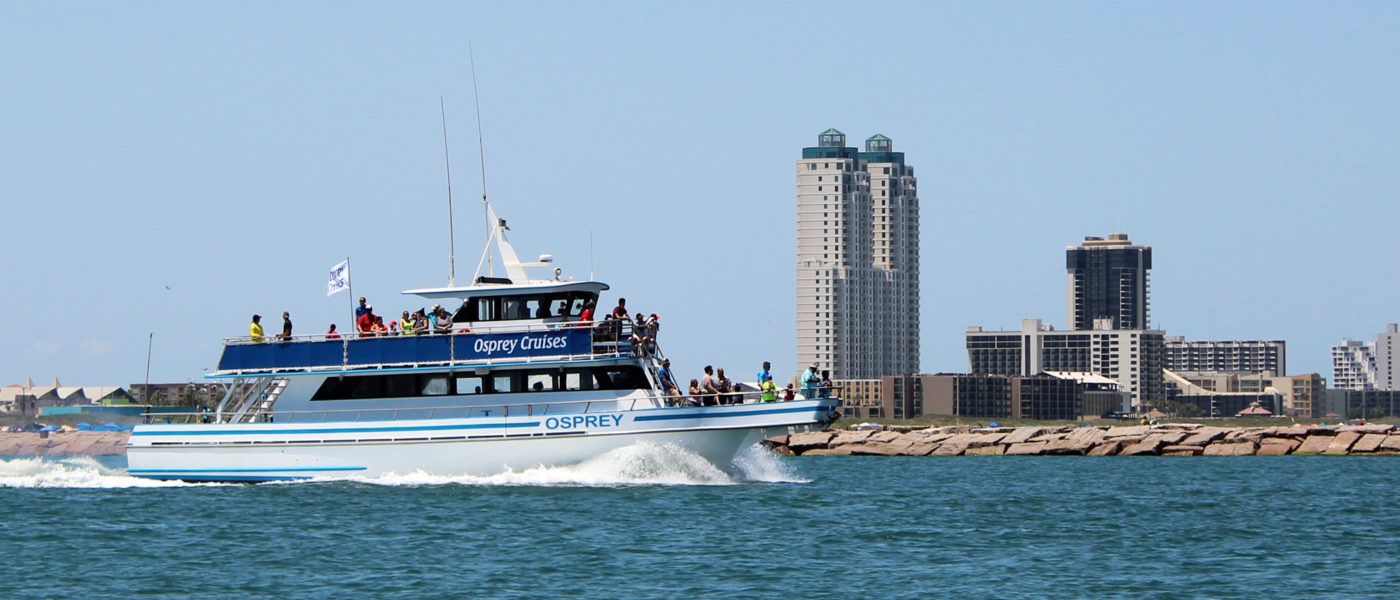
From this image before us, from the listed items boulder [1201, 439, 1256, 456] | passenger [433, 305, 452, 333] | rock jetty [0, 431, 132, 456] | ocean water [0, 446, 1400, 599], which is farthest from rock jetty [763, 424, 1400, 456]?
rock jetty [0, 431, 132, 456]

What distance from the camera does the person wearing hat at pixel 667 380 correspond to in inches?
1481

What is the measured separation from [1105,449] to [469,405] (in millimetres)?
38046

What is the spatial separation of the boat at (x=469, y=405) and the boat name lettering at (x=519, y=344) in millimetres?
29

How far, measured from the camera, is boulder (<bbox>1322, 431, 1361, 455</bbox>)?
67.4 m

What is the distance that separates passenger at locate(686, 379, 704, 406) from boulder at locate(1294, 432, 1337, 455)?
123 feet

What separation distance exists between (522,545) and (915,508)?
10.2m

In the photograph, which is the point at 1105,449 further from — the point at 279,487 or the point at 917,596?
the point at 917,596

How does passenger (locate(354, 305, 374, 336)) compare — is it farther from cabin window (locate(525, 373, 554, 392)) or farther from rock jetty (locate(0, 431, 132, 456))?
rock jetty (locate(0, 431, 132, 456))

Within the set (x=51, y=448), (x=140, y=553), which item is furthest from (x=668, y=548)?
(x=51, y=448)

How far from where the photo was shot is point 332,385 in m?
38.8

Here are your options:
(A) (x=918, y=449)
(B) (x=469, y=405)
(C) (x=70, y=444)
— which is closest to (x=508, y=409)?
(B) (x=469, y=405)

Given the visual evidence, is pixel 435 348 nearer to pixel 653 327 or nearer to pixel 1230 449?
pixel 653 327

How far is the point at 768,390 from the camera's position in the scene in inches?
1465

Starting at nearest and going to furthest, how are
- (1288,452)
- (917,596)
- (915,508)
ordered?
(917,596), (915,508), (1288,452)
